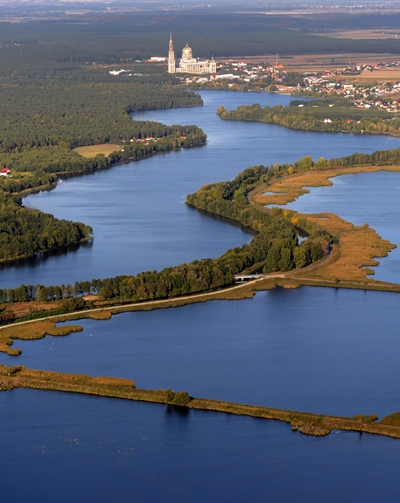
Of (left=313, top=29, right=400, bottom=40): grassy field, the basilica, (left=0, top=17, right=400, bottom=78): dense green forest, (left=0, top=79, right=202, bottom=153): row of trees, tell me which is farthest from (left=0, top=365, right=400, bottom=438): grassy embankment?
(left=313, top=29, right=400, bottom=40): grassy field

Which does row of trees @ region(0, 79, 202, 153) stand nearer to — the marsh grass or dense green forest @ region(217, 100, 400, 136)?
dense green forest @ region(217, 100, 400, 136)

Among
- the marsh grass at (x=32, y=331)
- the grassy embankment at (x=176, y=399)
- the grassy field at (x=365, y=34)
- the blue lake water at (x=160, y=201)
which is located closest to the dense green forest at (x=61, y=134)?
the blue lake water at (x=160, y=201)

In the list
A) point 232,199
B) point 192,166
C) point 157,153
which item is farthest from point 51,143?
point 232,199

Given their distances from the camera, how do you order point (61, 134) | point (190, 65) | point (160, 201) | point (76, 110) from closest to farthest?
point (160, 201) → point (61, 134) → point (76, 110) → point (190, 65)

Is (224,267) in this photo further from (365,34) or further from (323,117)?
(365,34)

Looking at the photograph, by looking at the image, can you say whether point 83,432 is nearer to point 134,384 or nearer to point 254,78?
point 134,384

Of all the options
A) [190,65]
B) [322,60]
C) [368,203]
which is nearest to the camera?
[368,203]

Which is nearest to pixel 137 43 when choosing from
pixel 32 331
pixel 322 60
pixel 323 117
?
pixel 322 60
